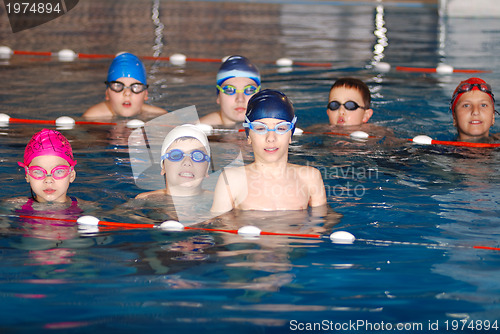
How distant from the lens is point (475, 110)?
264 inches

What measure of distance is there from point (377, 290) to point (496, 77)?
25.4 feet

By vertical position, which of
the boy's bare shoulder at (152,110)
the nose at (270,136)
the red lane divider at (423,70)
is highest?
the red lane divider at (423,70)

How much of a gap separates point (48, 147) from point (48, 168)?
5.9 inches

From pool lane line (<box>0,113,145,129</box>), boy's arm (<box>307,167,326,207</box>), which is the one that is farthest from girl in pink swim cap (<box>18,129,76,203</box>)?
pool lane line (<box>0,113,145,129</box>)

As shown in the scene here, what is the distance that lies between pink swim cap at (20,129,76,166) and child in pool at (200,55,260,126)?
2498 mm

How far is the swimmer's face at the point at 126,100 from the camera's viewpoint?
7.52m

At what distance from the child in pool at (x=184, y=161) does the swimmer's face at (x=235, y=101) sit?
2.06 metres

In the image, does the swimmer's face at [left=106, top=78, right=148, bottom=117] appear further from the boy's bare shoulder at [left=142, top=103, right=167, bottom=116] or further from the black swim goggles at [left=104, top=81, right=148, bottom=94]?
the boy's bare shoulder at [left=142, top=103, right=167, bottom=116]

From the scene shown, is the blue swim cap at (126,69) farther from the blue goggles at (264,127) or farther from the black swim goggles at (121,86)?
the blue goggles at (264,127)

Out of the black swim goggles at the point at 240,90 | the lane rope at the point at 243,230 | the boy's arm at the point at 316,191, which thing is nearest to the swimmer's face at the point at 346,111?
the black swim goggles at the point at 240,90

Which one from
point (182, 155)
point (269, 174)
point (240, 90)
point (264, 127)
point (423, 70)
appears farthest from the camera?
point (423, 70)

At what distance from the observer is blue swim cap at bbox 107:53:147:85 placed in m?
7.42

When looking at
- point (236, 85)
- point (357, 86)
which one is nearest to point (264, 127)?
point (236, 85)

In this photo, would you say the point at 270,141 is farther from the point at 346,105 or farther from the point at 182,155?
the point at 346,105
